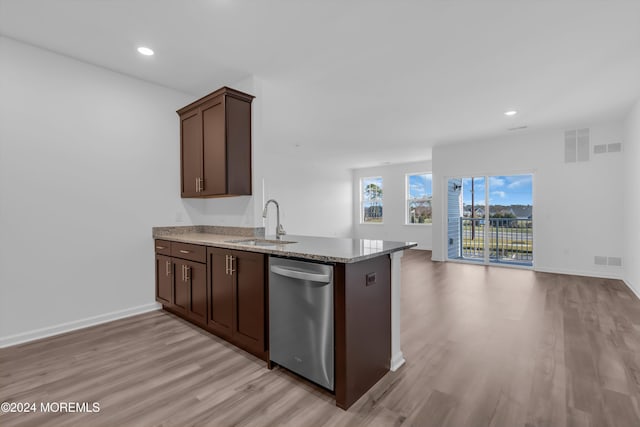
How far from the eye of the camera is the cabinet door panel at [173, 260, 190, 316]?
3.03m

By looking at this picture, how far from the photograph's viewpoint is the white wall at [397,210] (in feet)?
28.9

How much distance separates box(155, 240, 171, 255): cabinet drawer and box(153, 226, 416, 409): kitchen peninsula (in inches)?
0.9

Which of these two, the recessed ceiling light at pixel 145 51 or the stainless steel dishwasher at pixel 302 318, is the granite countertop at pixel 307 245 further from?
the recessed ceiling light at pixel 145 51

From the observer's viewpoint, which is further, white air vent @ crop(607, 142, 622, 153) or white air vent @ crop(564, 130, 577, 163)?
white air vent @ crop(564, 130, 577, 163)

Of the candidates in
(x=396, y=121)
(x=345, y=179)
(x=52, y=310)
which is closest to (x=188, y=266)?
(x=52, y=310)

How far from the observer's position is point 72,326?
9.50 ft

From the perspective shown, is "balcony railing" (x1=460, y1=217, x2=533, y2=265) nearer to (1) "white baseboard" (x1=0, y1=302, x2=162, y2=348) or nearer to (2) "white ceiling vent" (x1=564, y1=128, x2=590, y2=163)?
(2) "white ceiling vent" (x1=564, y1=128, x2=590, y2=163)

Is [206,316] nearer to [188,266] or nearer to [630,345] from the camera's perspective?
[188,266]

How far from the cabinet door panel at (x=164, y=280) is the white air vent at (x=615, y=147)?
705 centimetres

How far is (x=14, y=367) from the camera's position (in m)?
2.22

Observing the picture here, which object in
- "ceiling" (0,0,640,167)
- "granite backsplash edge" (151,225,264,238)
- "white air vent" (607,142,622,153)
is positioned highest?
"ceiling" (0,0,640,167)

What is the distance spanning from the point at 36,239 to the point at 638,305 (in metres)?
6.71

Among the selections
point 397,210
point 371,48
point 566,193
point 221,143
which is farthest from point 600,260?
point 221,143

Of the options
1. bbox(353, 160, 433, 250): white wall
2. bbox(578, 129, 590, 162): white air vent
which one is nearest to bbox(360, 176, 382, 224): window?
bbox(353, 160, 433, 250): white wall
